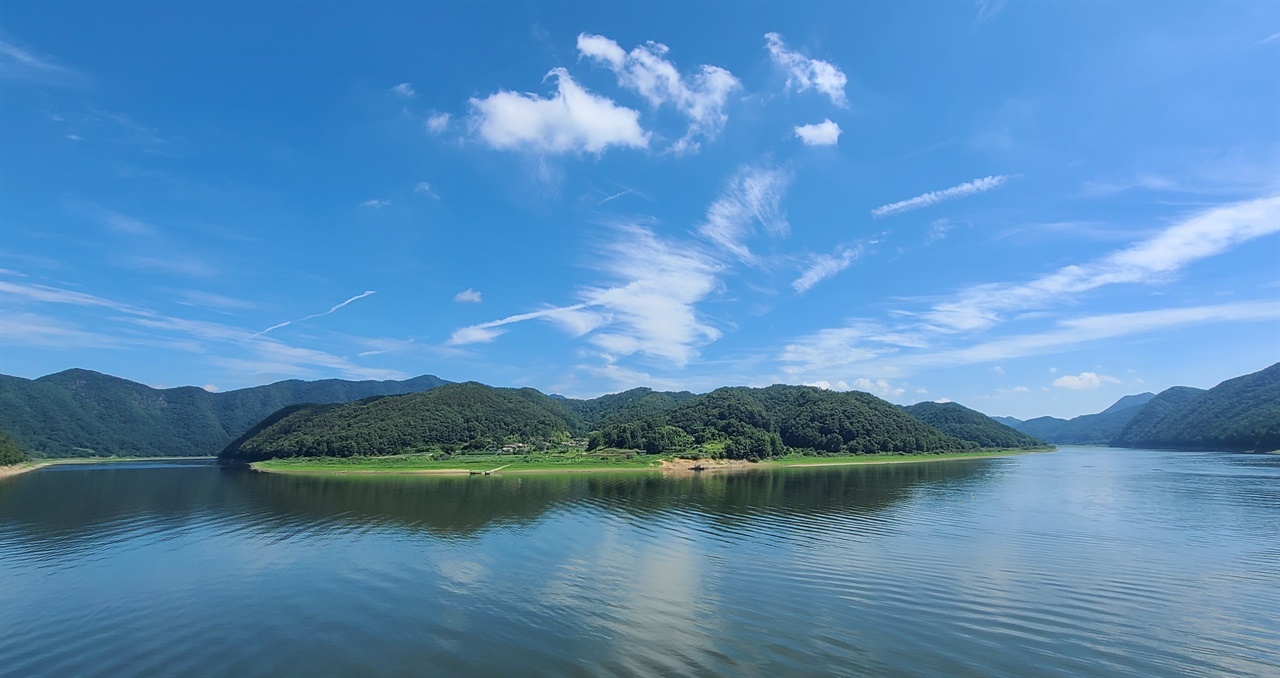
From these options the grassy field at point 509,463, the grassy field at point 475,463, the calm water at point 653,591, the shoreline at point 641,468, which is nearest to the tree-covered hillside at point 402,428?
the grassy field at point 509,463

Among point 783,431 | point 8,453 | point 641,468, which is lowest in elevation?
point 641,468

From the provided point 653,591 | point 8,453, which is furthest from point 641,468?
point 8,453

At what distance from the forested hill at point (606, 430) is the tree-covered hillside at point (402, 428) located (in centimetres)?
31

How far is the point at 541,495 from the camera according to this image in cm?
6297

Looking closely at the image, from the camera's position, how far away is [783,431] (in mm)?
178250

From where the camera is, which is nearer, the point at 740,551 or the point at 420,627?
the point at 420,627

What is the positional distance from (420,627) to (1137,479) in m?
96.9

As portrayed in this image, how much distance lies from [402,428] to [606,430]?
184 feet

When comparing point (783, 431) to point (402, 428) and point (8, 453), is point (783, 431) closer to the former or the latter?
point (402, 428)

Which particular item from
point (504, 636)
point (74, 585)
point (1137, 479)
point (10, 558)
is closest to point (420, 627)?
point (504, 636)

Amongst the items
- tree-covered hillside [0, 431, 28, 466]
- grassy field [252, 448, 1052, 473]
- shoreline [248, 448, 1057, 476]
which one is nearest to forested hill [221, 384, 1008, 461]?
shoreline [248, 448, 1057, 476]

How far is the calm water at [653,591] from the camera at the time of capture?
53.4 ft

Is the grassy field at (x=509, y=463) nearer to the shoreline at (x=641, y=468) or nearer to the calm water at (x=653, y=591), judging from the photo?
the shoreline at (x=641, y=468)

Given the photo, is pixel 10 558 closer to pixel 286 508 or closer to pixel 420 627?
pixel 286 508
